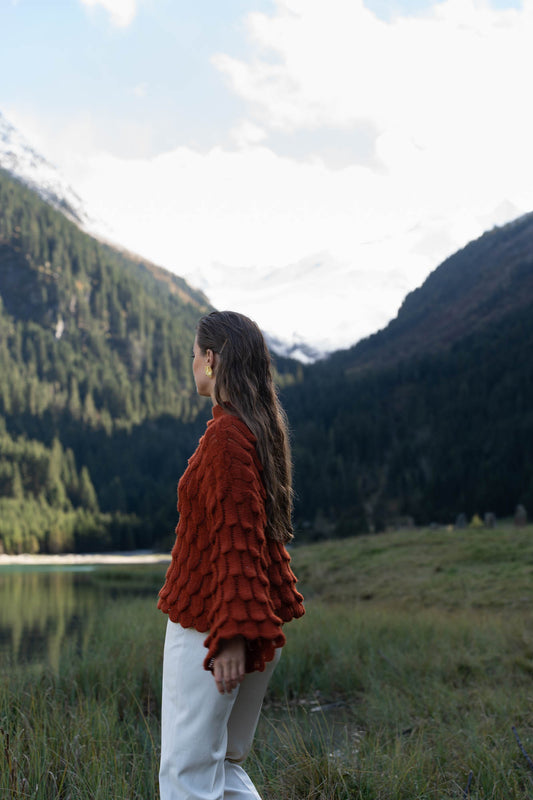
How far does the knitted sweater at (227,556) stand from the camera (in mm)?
2309

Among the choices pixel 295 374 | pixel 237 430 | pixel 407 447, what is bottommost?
pixel 237 430

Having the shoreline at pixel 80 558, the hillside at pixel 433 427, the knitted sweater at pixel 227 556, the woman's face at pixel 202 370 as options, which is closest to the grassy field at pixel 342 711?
the knitted sweater at pixel 227 556

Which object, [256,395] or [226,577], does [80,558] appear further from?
[226,577]

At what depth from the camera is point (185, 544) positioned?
2580 mm

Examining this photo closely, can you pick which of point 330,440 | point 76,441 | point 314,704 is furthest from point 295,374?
point 314,704

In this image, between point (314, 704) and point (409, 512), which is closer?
point (314, 704)

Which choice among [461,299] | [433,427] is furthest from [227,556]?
[461,299]

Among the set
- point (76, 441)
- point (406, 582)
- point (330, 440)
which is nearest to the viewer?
point (406, 582)

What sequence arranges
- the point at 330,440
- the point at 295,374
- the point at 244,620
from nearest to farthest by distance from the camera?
the point at 244,620, the point at 330,440, the point at 295,374

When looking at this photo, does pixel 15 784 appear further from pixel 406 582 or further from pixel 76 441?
pixel 76 441

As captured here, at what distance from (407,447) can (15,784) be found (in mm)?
83265

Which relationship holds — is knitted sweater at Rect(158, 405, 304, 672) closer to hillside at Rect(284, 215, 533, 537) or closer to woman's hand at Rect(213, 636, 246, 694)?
woman's hand at Rect(213, 636, 246, 694)

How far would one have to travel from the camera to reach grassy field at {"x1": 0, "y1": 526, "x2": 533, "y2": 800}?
3.54 metres

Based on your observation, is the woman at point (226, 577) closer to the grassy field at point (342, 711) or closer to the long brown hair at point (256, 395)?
the long brown hair at point (256, 395)
